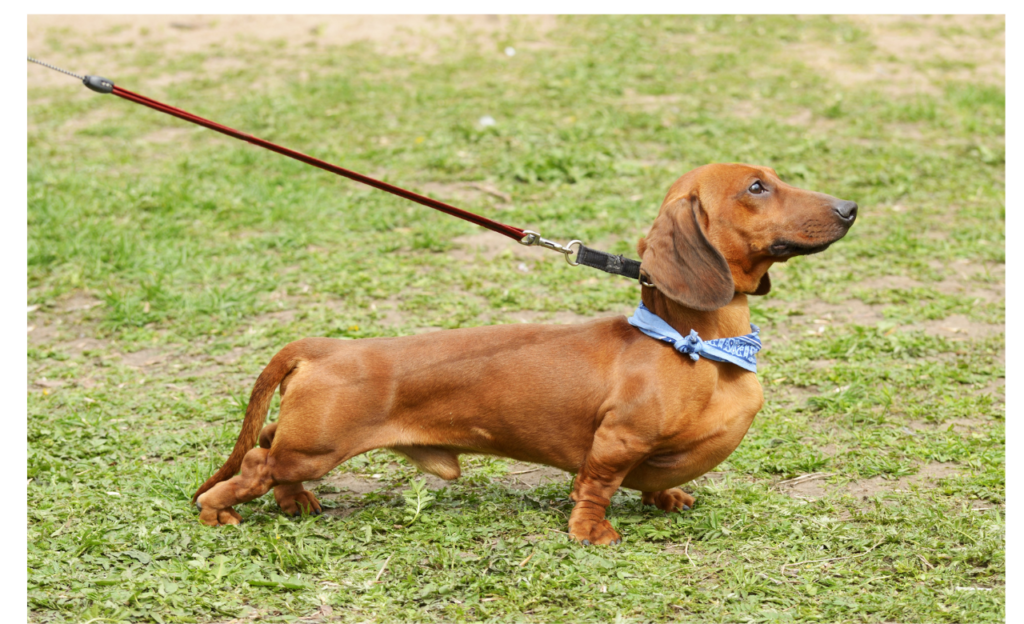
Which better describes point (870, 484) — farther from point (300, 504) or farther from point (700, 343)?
point (300, 504)

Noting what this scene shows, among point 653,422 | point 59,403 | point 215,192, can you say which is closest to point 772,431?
point 653,422

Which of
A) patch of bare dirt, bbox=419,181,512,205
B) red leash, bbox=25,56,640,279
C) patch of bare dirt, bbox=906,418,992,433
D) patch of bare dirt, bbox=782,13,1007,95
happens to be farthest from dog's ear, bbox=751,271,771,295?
patch of bare dirt, bbox=782,13,1007,95

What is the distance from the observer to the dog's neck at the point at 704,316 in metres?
3.73

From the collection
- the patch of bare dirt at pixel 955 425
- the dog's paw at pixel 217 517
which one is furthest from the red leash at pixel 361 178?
the patch of bare dirt at pixel 955 425

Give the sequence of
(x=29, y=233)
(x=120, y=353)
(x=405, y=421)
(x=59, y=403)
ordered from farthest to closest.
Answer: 1. (x=29, y=233)
2. (x=120, y=353)
3. (x=59, y=403)
4. (x=405, y=421)

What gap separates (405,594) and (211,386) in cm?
234

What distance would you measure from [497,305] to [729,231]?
2.74m

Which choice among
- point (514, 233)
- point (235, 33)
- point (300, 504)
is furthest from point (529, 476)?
point (235, 33)

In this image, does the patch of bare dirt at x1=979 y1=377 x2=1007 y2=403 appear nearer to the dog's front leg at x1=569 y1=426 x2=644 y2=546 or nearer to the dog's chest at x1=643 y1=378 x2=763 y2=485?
the dog's chest at x1=643 y1=378 x2=763 y2=485

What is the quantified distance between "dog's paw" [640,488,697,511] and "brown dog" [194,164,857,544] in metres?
0.21

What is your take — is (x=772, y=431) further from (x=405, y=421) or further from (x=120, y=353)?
(x=120, y=353)

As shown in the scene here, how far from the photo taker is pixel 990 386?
205 inches

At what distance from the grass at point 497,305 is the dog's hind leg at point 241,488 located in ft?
0.31

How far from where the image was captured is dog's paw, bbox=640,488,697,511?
4113 mm
